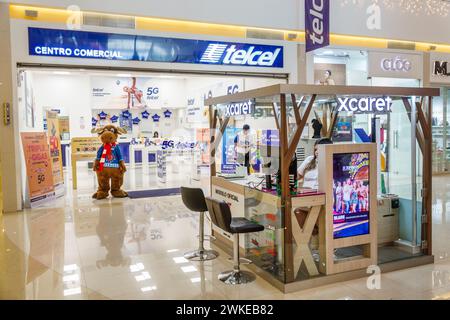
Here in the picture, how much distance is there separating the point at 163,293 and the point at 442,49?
11.0 meters

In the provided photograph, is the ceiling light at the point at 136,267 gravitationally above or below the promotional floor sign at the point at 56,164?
below

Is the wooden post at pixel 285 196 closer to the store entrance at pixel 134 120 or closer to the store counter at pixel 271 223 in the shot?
the store counter at pixel 271 223

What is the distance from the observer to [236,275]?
157 inches

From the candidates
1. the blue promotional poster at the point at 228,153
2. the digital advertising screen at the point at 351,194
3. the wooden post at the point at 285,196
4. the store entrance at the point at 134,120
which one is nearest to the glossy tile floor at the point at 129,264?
the wooden post at the point at 285,196

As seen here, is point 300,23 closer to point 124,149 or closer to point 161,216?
point 161,216

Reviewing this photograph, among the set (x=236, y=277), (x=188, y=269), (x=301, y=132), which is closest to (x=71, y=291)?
(x=188, y=269)

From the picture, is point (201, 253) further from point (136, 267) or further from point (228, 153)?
point (228, 153)

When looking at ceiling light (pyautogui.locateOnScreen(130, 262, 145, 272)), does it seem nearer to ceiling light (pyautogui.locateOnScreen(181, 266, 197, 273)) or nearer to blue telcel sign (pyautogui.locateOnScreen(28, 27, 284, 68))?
ceiling light (pyautogui.locateOnScreen(181, 266, 197, 273))

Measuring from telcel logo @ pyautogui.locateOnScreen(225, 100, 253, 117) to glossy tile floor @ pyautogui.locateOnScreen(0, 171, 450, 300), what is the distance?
166 cm

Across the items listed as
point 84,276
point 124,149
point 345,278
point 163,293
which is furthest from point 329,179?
point 124,149

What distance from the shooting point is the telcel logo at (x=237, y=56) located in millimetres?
8711

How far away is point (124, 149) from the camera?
1466cm

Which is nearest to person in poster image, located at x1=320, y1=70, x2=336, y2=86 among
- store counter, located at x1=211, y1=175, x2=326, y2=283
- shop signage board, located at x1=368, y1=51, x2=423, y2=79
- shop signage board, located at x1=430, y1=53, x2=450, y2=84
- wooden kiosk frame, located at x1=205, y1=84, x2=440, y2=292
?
shop signage board, located at x1=368, y1=51, x2=423, y2=79

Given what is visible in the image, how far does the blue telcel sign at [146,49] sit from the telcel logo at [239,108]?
3.78m
